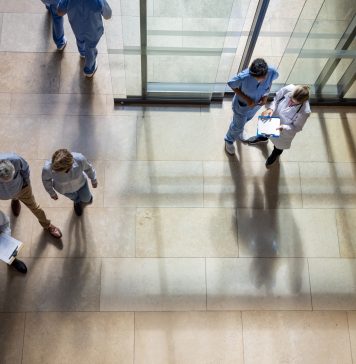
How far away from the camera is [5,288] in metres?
4.64

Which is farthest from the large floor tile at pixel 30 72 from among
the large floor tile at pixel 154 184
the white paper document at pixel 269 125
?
the white paper document at pixel 269 125

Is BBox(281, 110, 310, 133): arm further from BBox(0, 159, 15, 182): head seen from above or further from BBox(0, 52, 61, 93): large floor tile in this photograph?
BBox(0, 52, 61, 93): large floor tile

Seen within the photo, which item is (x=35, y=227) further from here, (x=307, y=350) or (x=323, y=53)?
(x=323, y=53)

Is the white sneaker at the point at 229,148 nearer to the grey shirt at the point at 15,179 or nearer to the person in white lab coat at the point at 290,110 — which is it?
the person in white lab coat at the point at 290,110

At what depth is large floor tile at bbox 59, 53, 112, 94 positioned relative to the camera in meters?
5.57

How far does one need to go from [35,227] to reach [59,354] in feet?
4.64

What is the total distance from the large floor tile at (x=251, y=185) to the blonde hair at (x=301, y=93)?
1383 millimetres

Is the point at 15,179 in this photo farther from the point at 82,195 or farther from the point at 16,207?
the point at 16,207

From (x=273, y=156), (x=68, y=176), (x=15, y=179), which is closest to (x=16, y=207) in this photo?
(x=15, y=179)

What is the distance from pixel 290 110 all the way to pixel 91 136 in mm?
2446

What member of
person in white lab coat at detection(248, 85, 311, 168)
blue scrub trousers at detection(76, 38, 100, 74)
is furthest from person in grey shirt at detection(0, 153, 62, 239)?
person in white lab coat at detection(248, 85, 311, 168)

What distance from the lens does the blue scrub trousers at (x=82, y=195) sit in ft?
14.7

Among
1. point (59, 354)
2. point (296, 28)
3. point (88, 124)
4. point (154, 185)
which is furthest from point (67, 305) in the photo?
point (296, 28)

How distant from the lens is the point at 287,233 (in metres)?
5.04
